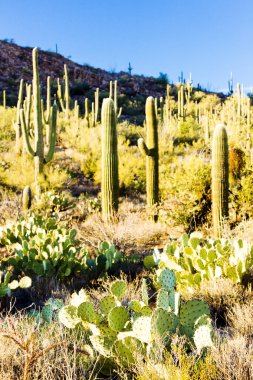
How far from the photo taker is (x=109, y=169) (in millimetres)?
9922

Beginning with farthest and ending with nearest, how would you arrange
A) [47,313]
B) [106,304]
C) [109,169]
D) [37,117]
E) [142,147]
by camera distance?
1. [37,117]
2. [142,147]
3. [109,169]
4. [47,313]
5. [106,304]

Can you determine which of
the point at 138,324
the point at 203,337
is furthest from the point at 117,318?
the point at 203,337

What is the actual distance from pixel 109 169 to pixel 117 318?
685 cm

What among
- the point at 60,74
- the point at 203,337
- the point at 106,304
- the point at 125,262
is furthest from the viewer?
the point at 60,74

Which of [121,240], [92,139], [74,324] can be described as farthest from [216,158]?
[92,139]

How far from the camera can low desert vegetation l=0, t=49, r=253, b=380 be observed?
286cm

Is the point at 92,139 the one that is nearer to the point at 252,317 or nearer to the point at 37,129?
the point at 37,129

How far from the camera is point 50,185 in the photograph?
42.9ft

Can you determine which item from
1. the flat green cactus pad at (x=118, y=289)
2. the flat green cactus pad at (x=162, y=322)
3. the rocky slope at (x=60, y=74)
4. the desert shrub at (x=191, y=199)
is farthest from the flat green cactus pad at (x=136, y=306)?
the rocky slope at (x=60, y=74)

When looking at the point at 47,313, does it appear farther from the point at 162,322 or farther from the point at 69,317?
the point at 162,322

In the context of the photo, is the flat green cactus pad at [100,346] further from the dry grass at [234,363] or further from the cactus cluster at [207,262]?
the cactus cluster at [207,262]

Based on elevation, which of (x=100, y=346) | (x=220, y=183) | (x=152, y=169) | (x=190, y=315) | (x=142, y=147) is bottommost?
(x=100, y=346)

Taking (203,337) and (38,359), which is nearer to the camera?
(38,359)

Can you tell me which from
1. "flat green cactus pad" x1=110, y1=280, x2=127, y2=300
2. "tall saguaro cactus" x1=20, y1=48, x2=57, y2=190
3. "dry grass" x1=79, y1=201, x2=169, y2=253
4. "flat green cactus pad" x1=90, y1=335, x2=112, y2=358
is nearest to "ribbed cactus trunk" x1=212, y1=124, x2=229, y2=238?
"dry grass" x1=79, y1=201, x2=169, y2=253
